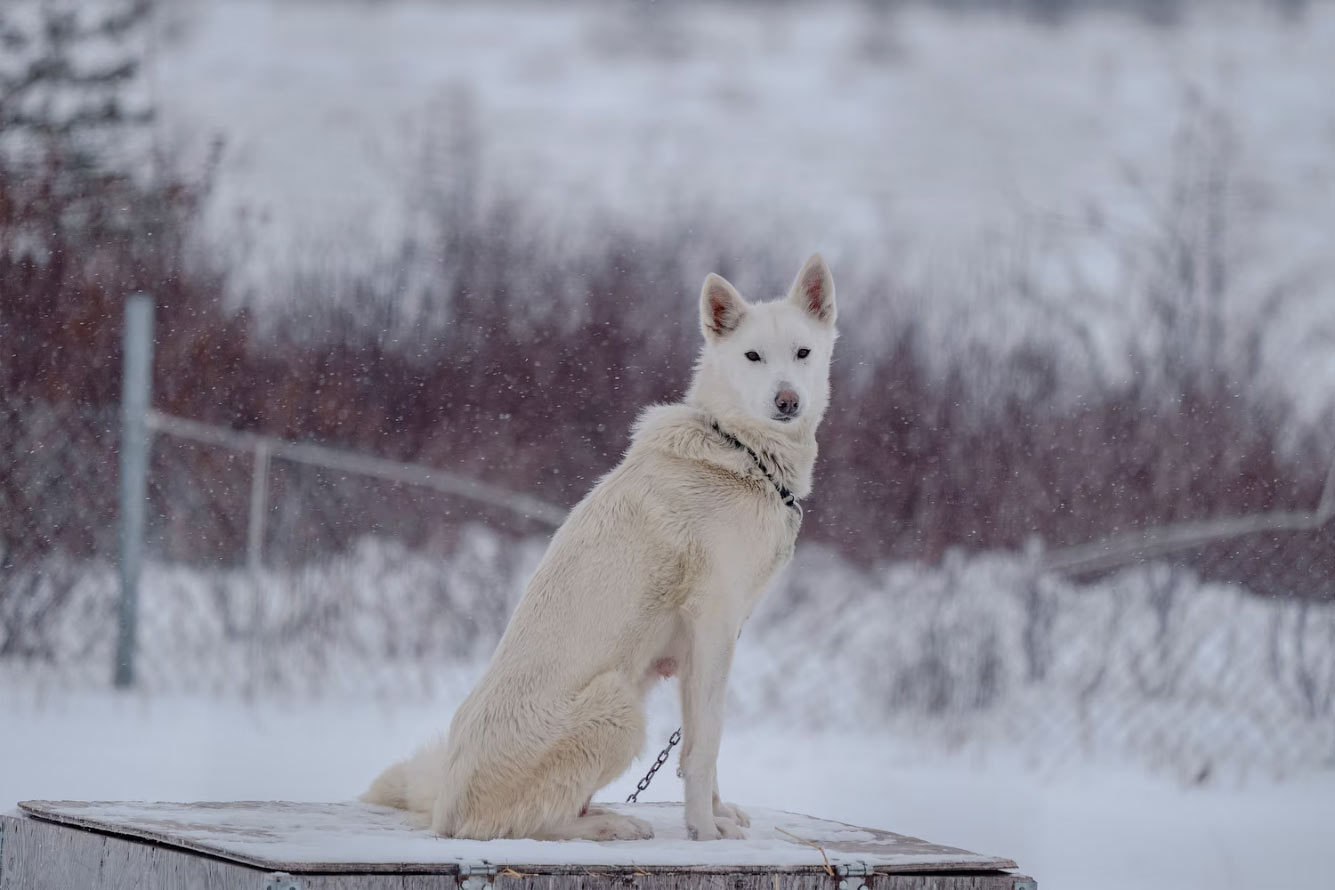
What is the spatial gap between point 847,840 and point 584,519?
2.80ft

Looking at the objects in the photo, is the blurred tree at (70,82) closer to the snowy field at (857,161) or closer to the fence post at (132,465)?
the snowy field at (857,161)

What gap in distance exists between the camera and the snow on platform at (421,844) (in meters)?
2.16

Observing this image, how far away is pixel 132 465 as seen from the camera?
4.87m

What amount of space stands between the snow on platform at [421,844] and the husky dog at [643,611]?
10cm

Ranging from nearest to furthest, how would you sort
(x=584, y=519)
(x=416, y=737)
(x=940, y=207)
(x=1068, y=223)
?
(x=584, y=519) < (x=416, y=737) < (x=1068, y=223) < (x=940, y=207)

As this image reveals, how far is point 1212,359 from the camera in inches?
257

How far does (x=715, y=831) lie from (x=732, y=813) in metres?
0.26

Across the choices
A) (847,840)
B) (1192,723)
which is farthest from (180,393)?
(1192,723)

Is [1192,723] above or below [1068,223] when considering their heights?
below

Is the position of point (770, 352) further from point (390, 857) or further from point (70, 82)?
point (70, 82)

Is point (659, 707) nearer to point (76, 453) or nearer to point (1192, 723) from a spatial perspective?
point (1192, 723)

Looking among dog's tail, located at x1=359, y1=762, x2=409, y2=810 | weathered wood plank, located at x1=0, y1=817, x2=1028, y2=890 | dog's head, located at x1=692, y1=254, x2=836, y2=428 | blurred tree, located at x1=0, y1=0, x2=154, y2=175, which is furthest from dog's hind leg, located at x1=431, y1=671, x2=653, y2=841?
blurred tree, located at x1=0, y1=0, x2=154, y2=175

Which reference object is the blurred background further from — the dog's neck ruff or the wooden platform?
the dog's neck ruff

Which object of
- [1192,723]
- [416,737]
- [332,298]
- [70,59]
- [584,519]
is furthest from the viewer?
[70,59]
